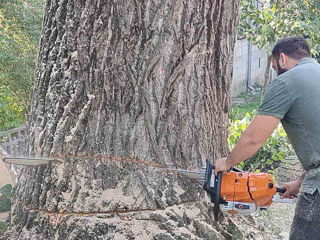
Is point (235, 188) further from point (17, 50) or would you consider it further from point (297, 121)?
point (17, 50)

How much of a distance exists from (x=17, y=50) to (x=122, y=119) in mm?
5474

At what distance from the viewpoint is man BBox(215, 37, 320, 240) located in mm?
2814

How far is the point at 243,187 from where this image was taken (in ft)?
9.80

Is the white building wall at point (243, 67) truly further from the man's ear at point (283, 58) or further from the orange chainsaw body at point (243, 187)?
the orange chainsaw body at point (243, 187)

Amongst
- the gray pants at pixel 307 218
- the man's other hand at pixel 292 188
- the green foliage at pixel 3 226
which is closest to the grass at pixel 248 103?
the man's other hand at pixel 292 188

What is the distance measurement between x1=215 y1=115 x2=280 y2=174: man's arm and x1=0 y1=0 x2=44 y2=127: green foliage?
18.0 ft

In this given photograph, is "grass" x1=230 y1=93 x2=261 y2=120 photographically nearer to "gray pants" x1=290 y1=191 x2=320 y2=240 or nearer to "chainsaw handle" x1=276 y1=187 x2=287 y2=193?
"chainsaw handle" x1=276 y1=187 x2=287 y2=193

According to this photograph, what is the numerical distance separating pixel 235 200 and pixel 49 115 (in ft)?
4.21

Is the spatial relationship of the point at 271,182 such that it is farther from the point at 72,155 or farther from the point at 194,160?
the point at 72,155

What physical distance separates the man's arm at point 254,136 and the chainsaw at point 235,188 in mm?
98

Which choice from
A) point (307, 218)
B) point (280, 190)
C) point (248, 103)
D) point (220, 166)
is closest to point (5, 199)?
point (220, 166)

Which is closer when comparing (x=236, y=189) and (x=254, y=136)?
(x=254, y=136)

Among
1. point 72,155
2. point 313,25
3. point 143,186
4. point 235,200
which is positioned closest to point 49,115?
point 72,155

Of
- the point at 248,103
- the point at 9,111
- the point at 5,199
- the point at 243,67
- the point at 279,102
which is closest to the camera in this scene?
the point at 279,102
